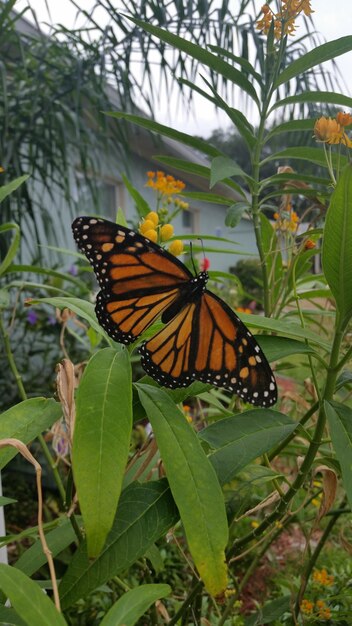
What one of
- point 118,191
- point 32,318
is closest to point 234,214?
point 32,318

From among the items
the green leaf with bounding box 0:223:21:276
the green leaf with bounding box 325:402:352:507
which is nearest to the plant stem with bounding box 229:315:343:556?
the green leaf with bounding box 325:402:352:507

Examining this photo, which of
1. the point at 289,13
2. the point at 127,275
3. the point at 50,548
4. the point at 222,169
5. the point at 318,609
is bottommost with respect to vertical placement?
the point at 318,609

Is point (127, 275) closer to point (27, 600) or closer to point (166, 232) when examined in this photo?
point (166, 232)

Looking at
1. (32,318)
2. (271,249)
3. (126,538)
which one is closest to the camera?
(126,538)

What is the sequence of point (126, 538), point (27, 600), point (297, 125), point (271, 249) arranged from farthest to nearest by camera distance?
point (271, 249)
point (297, 125)
point (126, 538)
point (27, 600)

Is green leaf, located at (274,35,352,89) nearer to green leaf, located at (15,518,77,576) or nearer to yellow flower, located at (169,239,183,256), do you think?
yellow flower, located at (169,239,183,256)

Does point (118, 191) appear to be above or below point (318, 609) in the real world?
above

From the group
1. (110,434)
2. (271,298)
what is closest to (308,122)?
(271,298)

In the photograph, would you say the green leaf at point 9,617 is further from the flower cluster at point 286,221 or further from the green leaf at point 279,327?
the flower cluster at point 286,221
